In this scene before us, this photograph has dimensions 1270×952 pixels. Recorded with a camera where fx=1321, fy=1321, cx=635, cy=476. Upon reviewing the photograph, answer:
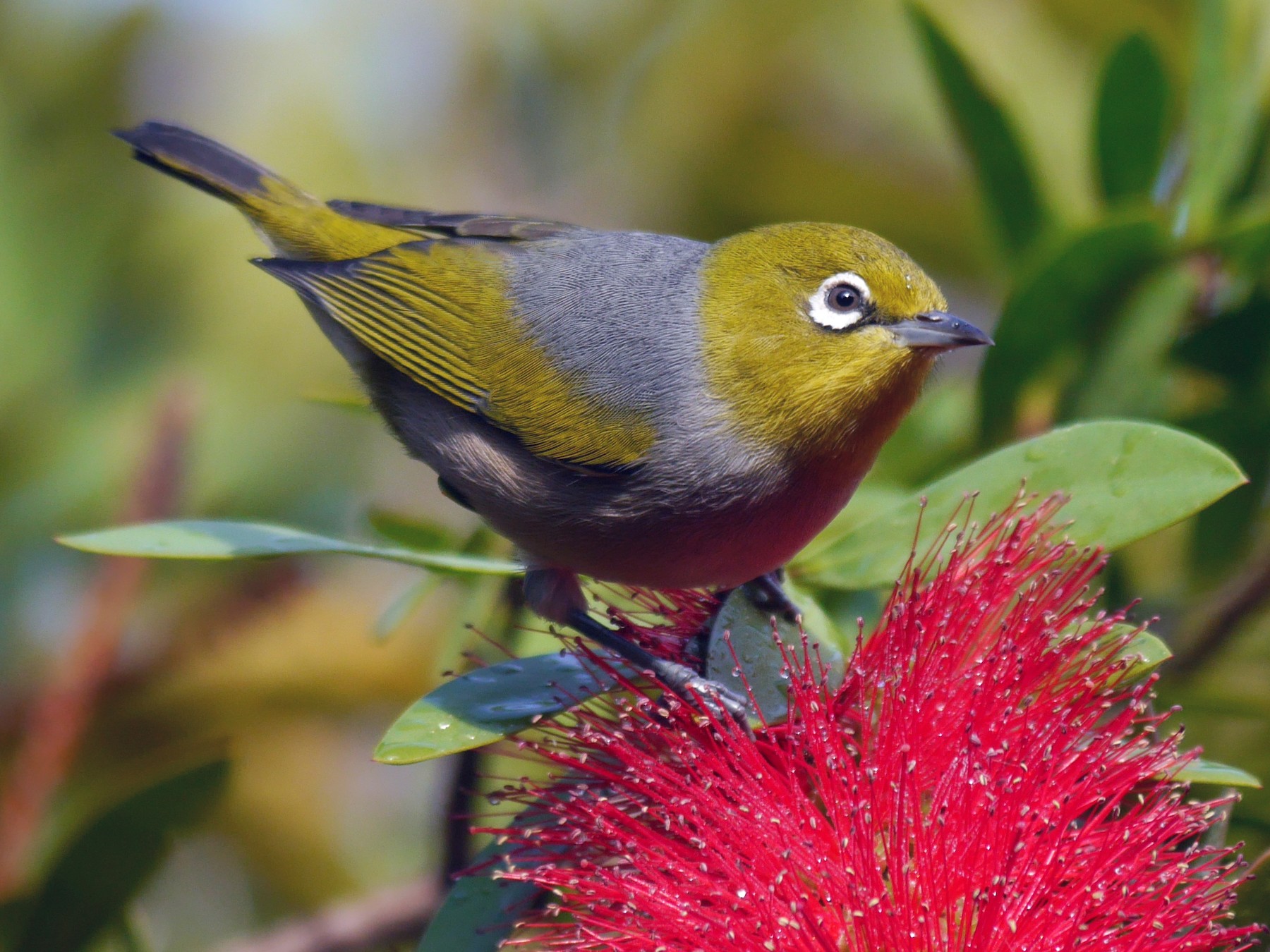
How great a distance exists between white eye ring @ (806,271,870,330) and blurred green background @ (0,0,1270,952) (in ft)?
1.55

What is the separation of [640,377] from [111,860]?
1.51 m

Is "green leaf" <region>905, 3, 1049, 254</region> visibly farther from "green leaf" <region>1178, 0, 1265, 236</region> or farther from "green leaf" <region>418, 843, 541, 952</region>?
"green leaf" <region>418, 843, 541, 952</region>

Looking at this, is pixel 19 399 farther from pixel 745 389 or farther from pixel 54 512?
pixel 745 389

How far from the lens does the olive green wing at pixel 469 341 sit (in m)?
2.95

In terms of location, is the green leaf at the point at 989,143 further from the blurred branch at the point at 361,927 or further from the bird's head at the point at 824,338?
the blurred branch at the point at 361,927

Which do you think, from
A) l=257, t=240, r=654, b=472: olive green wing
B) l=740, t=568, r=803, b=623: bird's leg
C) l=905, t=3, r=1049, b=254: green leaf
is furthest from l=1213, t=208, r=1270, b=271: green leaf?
l=257, t=240, r=654, b=472: olive green wing

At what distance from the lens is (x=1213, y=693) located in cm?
274

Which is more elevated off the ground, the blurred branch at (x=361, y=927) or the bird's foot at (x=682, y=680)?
the bird's foot at (x=682, y=680)

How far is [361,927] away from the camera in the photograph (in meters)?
3.20

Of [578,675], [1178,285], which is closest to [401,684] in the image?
[578,675]

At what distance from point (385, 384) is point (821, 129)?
79.6 inches

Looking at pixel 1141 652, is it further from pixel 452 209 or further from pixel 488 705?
pixel 452 209

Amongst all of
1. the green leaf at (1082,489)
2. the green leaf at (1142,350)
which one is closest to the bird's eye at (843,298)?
the green leaf at (1082,489)

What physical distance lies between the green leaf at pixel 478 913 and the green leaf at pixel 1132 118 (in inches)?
83.5
